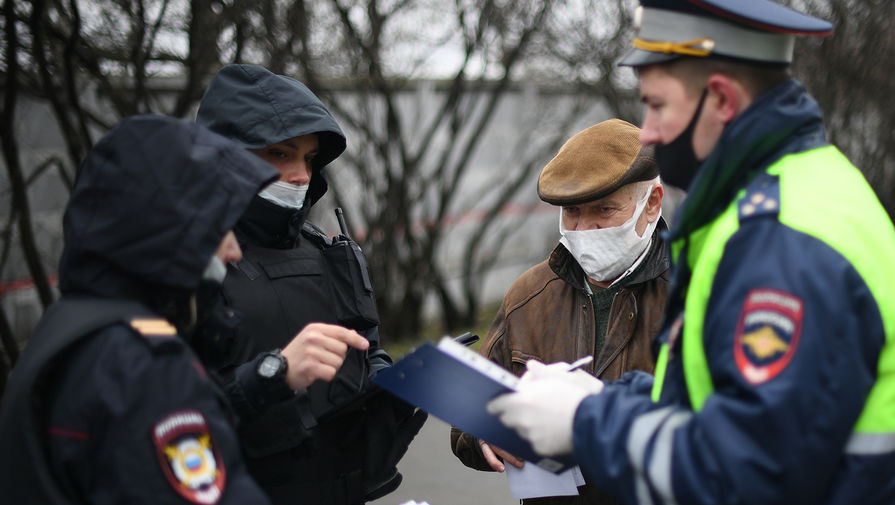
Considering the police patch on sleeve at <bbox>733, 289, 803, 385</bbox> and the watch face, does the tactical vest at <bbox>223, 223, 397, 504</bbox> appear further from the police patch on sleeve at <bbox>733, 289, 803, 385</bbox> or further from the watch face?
the police patch on sleeve at <bbox>733, 289, 803, 385</bbox>

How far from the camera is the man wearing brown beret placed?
253 cm

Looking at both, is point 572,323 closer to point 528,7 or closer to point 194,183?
point 194,183

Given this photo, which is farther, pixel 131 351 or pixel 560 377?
pixel 560 377

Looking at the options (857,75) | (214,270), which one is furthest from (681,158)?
(857,75)

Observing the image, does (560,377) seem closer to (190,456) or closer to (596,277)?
(190,456)

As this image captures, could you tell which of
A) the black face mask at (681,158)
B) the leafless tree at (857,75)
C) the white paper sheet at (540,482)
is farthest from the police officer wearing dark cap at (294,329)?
the leafless tree at (857,75)

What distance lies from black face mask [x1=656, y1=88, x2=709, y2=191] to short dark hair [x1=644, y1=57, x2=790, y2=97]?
1.1 inches

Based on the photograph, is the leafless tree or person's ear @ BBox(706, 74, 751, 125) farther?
the leafless tree

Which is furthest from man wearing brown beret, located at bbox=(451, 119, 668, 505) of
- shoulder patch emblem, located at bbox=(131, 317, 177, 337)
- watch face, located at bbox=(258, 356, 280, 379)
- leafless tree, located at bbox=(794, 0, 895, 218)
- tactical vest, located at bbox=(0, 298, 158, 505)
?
leafless tree, located at bbox=(794, 0, 895, 218)

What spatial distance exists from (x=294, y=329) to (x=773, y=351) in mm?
1425

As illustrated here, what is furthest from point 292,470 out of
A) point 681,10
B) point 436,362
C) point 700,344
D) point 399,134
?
point 399,134

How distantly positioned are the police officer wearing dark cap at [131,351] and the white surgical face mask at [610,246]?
1288mm

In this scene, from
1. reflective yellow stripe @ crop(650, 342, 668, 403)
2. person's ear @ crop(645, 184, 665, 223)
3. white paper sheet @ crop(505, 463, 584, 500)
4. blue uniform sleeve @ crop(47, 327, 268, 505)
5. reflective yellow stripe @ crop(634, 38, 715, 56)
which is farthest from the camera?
person's ear @ crop(645, 184, 665, 223)

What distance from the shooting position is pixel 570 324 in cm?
262
